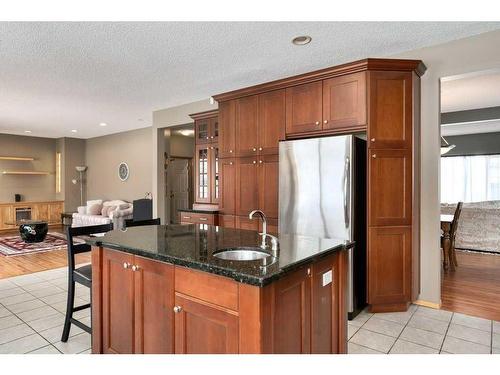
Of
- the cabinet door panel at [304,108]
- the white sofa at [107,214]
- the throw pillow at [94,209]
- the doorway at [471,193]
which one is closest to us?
the cabinet door panel at [304,108]

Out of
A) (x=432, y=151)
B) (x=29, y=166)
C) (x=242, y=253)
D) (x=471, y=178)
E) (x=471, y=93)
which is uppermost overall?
(x=471, y=93)

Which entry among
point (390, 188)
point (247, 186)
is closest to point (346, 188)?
point (390, 188)

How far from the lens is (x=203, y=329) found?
149 centimetres

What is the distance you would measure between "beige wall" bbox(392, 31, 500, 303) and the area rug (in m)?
6.02

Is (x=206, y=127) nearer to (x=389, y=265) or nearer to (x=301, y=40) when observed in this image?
(x=301, y=40)

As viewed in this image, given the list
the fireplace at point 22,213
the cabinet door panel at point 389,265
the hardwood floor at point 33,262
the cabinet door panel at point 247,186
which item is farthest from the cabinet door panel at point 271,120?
the fireplace at point 22,213

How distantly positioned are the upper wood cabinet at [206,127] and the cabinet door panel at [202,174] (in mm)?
137

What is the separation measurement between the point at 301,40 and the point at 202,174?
8.91 feet

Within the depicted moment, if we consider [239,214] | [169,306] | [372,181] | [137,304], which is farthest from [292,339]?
[239,214]

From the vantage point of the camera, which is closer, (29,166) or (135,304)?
(135,304)

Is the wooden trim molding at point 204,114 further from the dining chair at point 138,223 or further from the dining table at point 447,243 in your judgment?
the dining table at point 447,243

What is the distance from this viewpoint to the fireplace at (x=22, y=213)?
876 centimetres

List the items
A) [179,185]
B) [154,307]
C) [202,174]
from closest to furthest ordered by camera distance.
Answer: [154,307] → [202,174] → [179,185]

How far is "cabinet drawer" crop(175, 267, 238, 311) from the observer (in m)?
1.37
